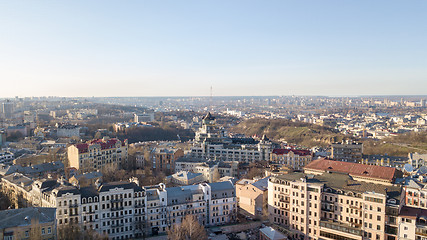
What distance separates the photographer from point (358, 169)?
25969mm

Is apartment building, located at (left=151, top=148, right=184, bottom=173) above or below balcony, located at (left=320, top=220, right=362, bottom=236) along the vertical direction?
above

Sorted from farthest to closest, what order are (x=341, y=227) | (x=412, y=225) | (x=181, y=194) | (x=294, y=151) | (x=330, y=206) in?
(x=294, y=151)
(x=181, y=194)
(x=330, y=206)
(x=341, y=227)
(x=412, y=225)

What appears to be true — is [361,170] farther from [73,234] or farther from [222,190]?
[73,234]

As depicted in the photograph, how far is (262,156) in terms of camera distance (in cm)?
4050

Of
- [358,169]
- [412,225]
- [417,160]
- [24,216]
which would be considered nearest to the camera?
[24,216]

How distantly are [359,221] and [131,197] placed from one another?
44.2 ft

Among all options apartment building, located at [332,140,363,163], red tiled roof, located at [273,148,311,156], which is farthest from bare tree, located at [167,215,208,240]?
apartment building, located at [332,140,363,163]

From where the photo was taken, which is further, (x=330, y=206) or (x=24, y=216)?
(x=330, y=206)

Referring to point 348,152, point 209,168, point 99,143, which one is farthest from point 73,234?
point 348,152

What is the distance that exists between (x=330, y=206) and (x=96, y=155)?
23978mm

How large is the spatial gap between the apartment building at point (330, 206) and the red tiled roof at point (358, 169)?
10.7ft

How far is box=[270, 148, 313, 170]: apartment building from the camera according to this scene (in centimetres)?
3806

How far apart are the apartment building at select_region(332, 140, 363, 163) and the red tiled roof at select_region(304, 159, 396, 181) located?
12.5 metres

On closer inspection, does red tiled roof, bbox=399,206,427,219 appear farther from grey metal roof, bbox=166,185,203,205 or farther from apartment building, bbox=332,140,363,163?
apartment building, bbox=332,140,363,163
